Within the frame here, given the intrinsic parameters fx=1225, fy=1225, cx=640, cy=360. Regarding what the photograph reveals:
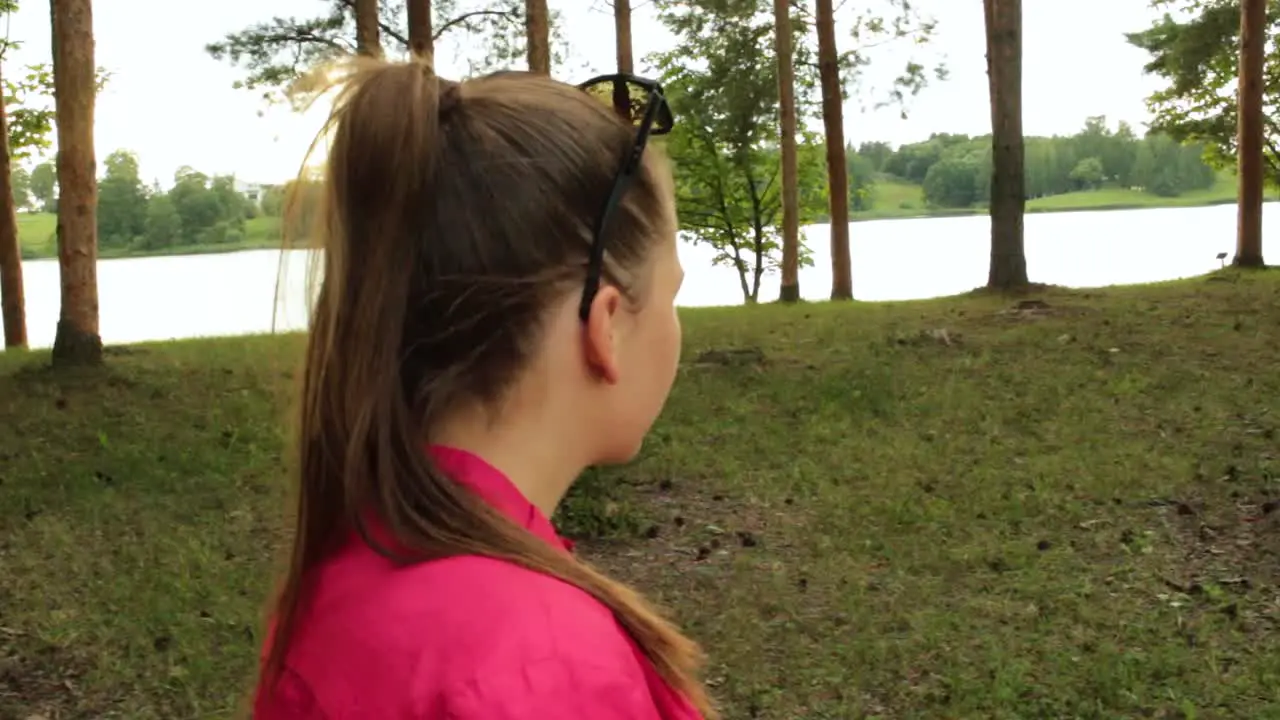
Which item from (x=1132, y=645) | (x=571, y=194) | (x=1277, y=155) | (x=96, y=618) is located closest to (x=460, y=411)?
(x=571, y=194)

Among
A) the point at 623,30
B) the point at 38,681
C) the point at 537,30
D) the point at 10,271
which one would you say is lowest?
the point at 38,681

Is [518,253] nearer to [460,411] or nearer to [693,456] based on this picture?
[460,411]

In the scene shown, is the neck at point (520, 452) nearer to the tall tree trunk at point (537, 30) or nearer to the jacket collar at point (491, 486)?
the jacket collar at point (491, 486)

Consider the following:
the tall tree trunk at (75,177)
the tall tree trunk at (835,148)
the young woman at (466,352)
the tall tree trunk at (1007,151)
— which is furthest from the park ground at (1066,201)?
the young woman at (466,352)

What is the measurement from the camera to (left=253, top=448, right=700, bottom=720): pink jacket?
772mm

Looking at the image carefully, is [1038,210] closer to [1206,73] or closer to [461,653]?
[1206,73]

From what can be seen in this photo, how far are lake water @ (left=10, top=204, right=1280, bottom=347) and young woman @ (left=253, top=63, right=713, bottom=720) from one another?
690cm

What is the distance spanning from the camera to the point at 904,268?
87.9 ft

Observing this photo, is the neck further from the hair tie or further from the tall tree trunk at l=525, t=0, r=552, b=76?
the tall tree trunk at l=525, t=0, r=552, b=76

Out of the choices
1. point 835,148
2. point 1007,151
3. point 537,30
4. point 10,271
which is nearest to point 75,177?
point 537,30

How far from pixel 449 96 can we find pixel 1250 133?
15901 mm

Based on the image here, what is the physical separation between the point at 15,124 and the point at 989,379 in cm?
1375

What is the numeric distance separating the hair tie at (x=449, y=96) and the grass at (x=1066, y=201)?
27743 mm

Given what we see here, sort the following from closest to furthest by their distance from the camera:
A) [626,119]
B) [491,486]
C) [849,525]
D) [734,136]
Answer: [491,486] → [626,119] → [849,525] → [734,136]
